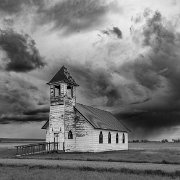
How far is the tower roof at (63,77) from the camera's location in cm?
4240

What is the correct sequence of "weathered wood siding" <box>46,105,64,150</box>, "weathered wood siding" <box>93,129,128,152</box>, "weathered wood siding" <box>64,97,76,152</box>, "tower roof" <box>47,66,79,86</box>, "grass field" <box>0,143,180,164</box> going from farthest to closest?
"tower roof" <box>47,66,79,86</box>, "weathered wood siding" <box>93,129,128,152</box>, "weathered wood siding" <box>64,97,76,152</box>, "weathered wood siding" <box>46,105,64,150</box>, "grass field" <box>0,143,180,164</box>

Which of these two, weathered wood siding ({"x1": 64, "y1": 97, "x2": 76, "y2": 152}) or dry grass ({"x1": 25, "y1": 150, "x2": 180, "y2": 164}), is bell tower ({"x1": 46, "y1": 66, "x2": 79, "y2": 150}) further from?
dry grass ({"x1": 25, "y1": 150, "x2": 180, "y2": 164})

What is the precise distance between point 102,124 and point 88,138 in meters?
4.46

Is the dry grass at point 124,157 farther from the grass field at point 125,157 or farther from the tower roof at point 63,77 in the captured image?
the tower roof at point 63,77

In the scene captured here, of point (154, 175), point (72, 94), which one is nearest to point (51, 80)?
point (72, 94)

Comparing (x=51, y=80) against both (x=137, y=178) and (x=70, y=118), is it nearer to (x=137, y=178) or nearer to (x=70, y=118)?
(x=70, y=118)

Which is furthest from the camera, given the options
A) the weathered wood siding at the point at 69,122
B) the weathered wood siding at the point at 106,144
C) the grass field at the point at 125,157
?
the weathered wood siding at the point at 106,144

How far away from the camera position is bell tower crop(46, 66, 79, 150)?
41094 mm

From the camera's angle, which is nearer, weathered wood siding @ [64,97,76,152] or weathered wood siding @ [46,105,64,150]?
weathered wood siding @ [46,105,64,150]

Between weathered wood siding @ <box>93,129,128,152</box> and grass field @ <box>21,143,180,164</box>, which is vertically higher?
weathered wood siding @ <box>93,129,128,152</box>

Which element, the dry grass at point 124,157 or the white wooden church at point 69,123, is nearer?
the dry grass at point 124,157

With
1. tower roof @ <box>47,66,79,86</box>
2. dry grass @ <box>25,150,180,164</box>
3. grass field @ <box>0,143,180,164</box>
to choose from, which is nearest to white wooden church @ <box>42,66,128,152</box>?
tower roof @ <box>47,66,79,86</box>

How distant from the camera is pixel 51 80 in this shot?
4325cm

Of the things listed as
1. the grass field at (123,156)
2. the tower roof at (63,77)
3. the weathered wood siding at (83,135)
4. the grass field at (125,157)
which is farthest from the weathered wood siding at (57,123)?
the grass field at (125,157)
